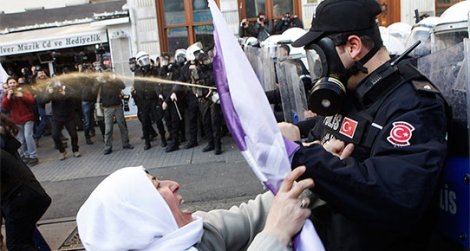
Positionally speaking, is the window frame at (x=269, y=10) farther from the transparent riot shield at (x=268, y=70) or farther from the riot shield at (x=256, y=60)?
the transparent riot shield at (x=268, y=70)

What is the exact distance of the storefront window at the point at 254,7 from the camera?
15562 mm

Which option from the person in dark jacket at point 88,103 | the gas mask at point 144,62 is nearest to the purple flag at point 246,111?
the gas mask at point 144,62

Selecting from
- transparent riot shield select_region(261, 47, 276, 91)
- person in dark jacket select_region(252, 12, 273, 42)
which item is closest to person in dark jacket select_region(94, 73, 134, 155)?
person in dark jacket select_region(252, 12, 273, 42)

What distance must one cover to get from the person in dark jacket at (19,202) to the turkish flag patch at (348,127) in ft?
11.1

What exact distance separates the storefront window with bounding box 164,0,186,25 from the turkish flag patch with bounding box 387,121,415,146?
14804mm

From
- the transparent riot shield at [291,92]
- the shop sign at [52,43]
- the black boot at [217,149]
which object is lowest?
the black boot at [217,149]

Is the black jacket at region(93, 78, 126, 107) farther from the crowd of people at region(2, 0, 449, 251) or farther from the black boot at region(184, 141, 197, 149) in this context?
the crowd of people at region(2, 0, 449, 251)

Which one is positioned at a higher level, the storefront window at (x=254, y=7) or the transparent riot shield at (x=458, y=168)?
the storefront window at (x=254, y=7)

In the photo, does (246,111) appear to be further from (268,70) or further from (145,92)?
(145,92)

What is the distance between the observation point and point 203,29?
15617mm

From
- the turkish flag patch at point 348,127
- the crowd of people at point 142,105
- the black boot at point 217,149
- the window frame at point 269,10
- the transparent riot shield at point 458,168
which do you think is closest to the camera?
the transparent riot shield at point 458,168

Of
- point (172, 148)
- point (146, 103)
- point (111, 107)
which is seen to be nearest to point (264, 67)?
point (172, 148)

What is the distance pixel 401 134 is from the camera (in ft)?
4.77

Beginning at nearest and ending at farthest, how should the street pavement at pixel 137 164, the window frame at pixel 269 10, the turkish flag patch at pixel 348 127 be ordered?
1. the turkish flag patch at pixel 348 127
2. the street pavement at pixel 137 164
3. the window frame at pixel 269 10
